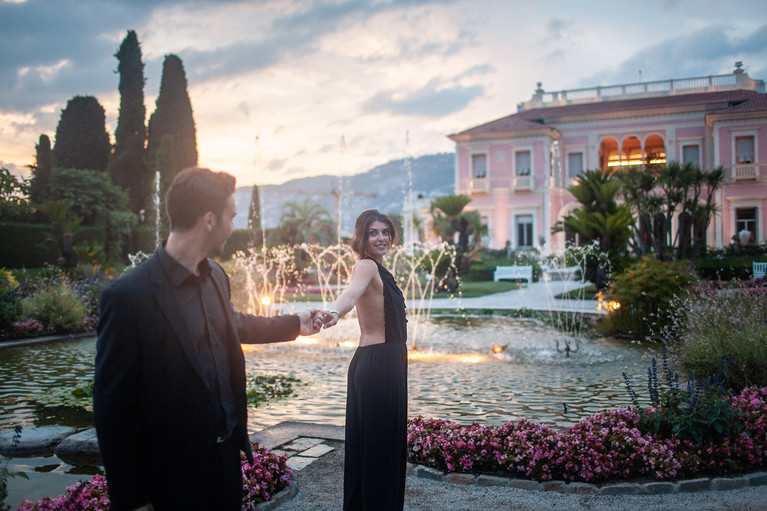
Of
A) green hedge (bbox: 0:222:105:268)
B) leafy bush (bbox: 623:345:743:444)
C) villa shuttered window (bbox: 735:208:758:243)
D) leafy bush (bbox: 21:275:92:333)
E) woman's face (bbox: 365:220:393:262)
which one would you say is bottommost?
leafy bush (bbox: 623:345:743:444)

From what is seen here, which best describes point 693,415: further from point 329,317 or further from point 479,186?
point 479,186

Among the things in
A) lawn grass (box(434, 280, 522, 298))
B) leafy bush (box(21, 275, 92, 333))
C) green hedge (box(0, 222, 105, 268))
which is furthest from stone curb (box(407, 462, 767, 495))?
green hedge (box(0, 222, 105, 268))

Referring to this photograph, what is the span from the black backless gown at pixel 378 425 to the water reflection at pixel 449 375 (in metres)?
3.08

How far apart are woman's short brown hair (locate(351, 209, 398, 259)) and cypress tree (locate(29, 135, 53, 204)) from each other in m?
30.8

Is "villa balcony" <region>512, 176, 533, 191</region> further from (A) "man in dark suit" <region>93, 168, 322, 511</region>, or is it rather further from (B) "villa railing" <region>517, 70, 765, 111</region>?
(A) "man in dark suit" <region>93, 168, 322, 511</region>

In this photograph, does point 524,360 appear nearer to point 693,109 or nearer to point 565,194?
point 565,194

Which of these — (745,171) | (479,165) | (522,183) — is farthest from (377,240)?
(745,171)

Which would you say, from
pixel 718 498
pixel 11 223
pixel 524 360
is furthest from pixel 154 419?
pixel 11 223

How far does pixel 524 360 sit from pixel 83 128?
37.2 m

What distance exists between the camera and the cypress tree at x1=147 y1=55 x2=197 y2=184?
119 feet

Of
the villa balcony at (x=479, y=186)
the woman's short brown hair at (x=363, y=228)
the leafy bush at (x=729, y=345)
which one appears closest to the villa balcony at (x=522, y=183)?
the villa balcony at (x=479, y=186)

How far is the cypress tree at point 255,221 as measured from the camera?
34.0m

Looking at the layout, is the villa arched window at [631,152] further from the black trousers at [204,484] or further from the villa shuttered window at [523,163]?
the black trousers at [204,484]

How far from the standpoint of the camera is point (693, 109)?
35.1 meters
